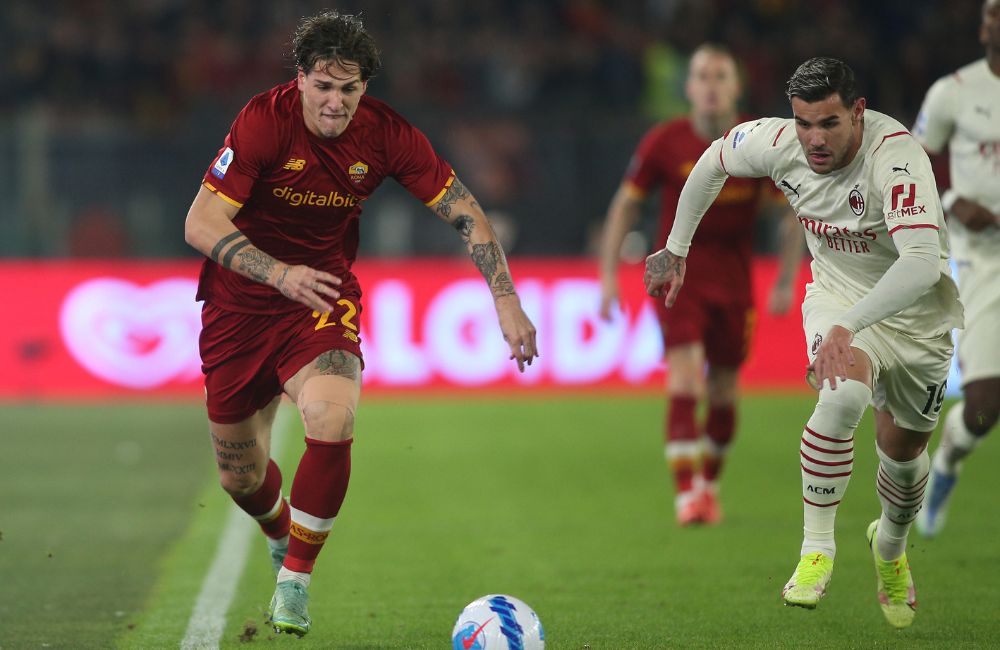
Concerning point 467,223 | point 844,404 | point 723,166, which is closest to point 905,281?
point 844,404

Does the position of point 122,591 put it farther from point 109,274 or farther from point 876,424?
point 109,274

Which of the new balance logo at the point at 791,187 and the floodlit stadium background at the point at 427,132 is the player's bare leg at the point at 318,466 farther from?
the floodlit stadium background at the point at 427,132

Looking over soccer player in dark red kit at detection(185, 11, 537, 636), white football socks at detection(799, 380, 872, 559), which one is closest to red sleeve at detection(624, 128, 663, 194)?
soccer player in dark red kit at detection(185, 11, 537, 636)

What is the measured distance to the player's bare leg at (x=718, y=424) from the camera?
8516mm

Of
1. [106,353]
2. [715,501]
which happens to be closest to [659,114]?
[106,353]

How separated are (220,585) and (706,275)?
3567mm

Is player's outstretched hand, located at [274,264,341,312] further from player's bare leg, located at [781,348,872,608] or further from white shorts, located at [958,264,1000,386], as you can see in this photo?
white shorts, located at [958,264,1000,386]

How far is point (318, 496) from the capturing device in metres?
5.18

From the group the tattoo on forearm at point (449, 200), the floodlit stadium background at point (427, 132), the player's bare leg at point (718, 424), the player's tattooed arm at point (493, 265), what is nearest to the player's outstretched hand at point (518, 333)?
the player's tattooed arm at point (493, 265)

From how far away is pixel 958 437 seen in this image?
7219mm

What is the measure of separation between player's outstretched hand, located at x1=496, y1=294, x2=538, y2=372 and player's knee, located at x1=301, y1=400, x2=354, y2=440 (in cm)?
67

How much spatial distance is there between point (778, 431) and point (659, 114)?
633cm

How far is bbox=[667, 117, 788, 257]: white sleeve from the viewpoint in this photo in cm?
521

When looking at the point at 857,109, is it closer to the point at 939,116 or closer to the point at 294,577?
the point at 939,116
